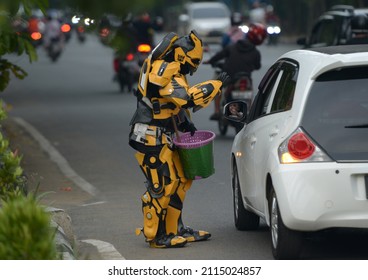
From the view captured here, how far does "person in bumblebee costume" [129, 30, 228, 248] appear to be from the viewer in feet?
29.6

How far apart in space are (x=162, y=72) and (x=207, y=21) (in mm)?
46634

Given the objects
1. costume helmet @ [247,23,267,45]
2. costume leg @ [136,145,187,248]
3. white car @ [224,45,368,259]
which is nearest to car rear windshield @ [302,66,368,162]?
white car @ [224,45,368,259]

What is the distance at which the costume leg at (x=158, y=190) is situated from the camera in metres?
9.18

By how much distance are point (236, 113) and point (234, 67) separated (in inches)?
325

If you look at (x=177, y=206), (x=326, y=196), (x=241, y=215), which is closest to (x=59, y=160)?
(x=241, y=215)

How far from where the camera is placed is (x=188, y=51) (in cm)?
916

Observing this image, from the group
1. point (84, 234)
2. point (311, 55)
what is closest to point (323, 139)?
point (311, 55)

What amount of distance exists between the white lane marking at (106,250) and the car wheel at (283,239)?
49.4 inches

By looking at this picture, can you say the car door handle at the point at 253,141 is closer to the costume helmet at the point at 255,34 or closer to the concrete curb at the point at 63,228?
the concrete curb at the point at 63,228

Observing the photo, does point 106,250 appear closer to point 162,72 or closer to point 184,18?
point 162,72

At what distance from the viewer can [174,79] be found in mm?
9000

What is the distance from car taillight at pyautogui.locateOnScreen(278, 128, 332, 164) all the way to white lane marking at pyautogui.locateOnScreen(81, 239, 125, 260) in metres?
1.61

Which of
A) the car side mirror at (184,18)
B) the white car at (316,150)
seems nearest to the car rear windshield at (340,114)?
the white car at (316,150)
